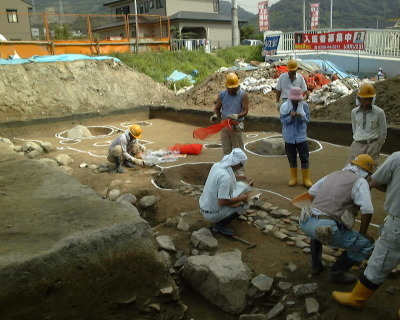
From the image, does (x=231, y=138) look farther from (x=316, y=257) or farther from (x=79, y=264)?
(x=79, y=264)

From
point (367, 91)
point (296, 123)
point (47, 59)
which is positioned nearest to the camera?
point (367, 91)

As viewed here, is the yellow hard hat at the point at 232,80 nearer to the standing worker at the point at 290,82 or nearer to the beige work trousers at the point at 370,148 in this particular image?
the standing worker at the point at 290,82

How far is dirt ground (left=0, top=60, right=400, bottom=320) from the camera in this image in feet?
11.5

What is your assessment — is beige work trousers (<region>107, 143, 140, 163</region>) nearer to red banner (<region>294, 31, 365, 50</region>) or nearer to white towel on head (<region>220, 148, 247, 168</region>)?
white towel on head (<region>220, 148, 247, 168</region>)

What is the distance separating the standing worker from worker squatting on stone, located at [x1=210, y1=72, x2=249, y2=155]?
1.26m

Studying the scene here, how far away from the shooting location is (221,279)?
3.38m

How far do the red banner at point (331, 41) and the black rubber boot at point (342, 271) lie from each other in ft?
50.8

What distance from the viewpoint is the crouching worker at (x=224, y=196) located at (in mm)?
4152

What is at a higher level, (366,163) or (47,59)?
(47,59)

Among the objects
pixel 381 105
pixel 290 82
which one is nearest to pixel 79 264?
pixel 290 82

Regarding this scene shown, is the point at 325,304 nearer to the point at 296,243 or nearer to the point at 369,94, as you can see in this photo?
the point at 296,243

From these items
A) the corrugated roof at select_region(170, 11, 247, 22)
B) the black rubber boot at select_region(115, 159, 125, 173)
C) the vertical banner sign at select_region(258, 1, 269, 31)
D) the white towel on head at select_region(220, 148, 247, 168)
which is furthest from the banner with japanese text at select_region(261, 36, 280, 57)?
the white towel on head at select_region(220, 148, 247, 168)

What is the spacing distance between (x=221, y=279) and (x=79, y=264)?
1.32 m

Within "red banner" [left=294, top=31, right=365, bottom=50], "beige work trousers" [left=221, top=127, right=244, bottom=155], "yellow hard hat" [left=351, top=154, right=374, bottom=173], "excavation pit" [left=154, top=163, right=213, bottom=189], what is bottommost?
"excavation pit" [left=154, top=163, right=213, bottom=189]
